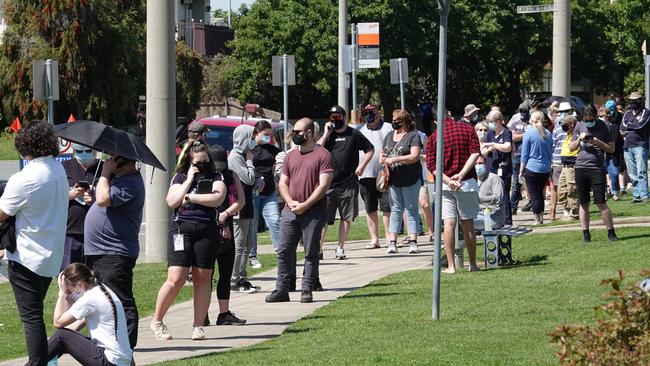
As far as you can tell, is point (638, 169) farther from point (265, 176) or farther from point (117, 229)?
point (117, 229)

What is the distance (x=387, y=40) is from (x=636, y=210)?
153 feet

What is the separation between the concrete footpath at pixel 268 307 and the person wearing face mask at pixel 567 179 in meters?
0.94

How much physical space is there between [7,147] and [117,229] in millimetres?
49664

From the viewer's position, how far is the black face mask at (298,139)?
525 inches

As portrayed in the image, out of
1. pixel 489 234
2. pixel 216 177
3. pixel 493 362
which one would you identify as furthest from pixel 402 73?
pixel 493 362

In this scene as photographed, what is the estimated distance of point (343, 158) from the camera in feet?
54.1

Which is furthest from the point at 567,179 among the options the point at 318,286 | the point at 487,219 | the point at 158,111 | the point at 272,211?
the point at 318,286

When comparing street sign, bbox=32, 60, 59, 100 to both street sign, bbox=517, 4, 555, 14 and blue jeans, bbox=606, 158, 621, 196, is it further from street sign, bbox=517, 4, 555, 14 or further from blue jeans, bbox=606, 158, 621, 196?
blue jeans, bbox=606, 158, 621, 196

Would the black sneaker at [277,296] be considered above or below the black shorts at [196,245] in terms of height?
below

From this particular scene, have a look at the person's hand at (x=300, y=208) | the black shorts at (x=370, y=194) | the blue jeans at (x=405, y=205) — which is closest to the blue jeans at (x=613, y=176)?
the black shorts at (x=370, y=194)

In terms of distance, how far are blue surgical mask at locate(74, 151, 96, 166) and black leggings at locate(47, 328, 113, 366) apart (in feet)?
7.34

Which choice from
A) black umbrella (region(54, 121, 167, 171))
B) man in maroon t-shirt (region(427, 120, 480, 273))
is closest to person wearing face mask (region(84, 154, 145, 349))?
black umbrella (region(54, 121, 167, 171))

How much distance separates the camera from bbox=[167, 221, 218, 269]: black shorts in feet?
36.4

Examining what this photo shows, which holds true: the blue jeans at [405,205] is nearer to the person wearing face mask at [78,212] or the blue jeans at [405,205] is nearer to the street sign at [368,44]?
the person wearing face mask at [78,212]
